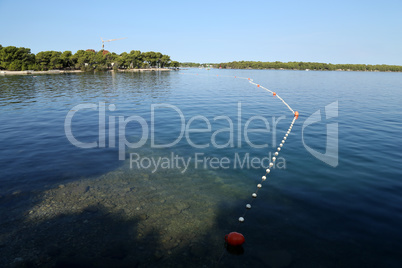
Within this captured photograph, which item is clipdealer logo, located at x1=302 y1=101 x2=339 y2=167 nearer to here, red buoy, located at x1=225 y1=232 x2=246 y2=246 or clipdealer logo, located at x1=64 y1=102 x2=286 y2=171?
clipdealer logo, located at x1=64 y1=102 x2=286 y2=171

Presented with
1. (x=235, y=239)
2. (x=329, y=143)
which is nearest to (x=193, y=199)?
(x=235, y=239)

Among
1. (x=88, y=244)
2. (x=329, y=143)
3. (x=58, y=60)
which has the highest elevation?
(x=58, y=60)

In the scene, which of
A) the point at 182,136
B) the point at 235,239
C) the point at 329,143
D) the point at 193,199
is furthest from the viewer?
the point at 182,136

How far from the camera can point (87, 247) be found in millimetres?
7262

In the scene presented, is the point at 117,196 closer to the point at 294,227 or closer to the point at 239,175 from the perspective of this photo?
the point at 239,175

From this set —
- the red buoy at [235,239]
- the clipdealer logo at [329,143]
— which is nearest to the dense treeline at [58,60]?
the clipdealer logo at [329,143]

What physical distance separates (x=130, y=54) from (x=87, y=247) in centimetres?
20459

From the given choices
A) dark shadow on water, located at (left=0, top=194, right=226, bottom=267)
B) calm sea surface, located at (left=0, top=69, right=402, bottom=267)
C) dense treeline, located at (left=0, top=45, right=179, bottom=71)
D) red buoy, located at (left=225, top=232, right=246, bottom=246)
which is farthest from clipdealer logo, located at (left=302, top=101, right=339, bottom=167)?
dense treeline, located at (left=0, top=45, right=179, bottom=71)

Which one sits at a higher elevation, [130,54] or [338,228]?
[130,54]

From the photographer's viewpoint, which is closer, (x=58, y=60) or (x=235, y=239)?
(x=235, y=239)

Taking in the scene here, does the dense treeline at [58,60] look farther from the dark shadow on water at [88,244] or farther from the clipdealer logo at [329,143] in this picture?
the dark shadow on water at [88,244]

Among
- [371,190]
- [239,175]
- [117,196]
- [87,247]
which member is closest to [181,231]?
[87,247]

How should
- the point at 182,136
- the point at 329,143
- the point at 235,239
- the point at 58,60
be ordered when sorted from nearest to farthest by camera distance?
the point at 235,239 → the point at 329,143 → the point at 182,136 → the point at 58,60

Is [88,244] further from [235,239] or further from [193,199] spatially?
[235,239]
